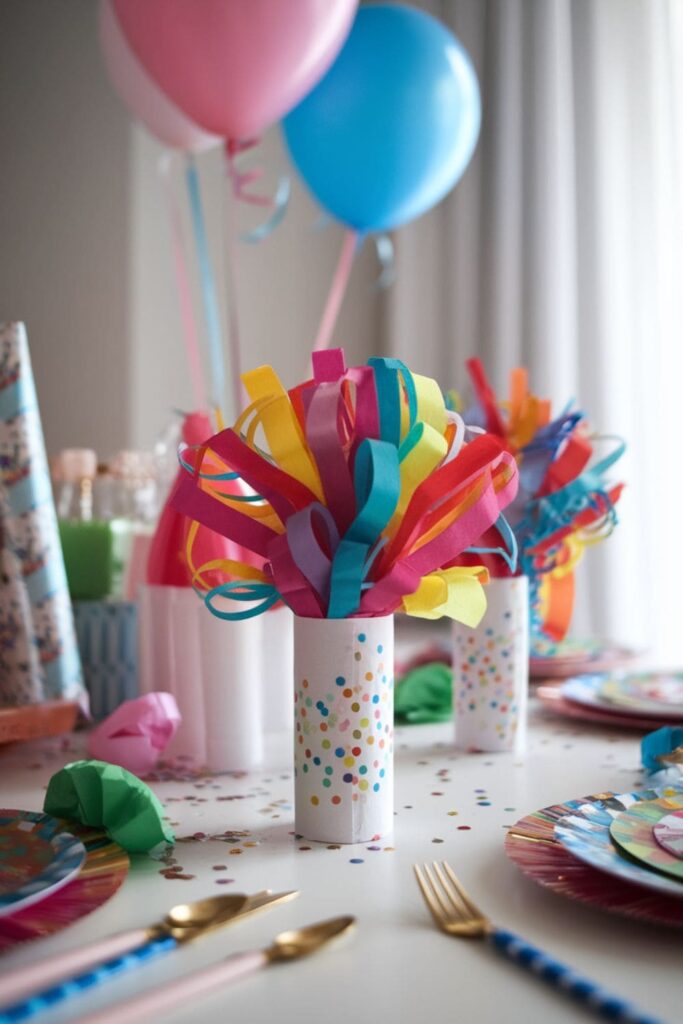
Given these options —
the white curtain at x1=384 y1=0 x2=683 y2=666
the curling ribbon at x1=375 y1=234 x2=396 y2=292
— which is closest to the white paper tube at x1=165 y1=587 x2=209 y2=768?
the white curtain at x1=384 y1=0 x2=683 y2=666

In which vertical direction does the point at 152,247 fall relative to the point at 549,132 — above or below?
below

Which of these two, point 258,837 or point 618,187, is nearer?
point 258,837

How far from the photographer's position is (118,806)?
2.02 feet

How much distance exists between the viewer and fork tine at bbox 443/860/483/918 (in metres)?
0.52

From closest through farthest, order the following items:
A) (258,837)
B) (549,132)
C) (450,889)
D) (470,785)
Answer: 1. (450,889)
2. (258,837)
3. (470,785)
4. (549,132)

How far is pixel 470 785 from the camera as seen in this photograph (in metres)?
0.79

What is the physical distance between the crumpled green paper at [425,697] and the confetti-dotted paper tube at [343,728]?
0.39m

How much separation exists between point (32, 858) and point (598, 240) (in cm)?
171

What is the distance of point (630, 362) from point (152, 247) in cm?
93

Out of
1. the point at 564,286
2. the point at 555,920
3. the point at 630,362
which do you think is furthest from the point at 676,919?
the point at 564,286

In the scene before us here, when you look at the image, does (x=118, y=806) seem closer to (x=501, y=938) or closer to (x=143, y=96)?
(x=501, y=938)

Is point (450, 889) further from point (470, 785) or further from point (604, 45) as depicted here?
point (604, 45)

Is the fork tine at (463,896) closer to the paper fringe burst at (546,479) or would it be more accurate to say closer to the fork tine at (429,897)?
the fork tine at (429,897)

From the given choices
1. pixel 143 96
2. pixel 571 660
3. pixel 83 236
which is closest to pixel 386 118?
pixel 143 96
